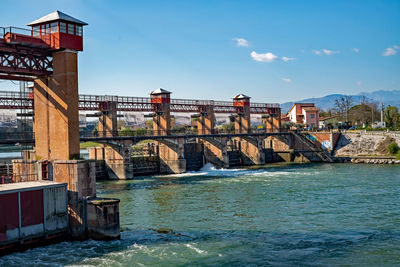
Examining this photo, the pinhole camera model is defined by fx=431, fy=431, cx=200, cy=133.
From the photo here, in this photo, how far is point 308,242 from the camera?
25188 millimetres

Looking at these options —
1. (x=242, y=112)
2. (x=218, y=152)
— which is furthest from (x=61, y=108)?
(x=242, y=112)

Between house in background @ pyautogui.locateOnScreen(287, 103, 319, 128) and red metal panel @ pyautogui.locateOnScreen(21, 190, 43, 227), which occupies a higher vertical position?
house in background @ pyautogui.locateOnScreen(287, 103, 319, 128)

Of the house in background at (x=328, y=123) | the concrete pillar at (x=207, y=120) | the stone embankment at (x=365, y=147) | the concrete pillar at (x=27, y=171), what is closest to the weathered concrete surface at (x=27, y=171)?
the concrete pillar at (x=27, y=171)

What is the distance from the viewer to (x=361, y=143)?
269 feet

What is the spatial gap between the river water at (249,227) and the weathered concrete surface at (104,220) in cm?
51

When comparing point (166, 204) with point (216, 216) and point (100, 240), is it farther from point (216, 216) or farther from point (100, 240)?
point (100, 240)

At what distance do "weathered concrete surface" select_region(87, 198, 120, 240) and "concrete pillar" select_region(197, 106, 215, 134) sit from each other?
52692mm

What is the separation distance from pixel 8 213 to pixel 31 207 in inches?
54.6

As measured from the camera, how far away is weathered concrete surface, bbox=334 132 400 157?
79.6m

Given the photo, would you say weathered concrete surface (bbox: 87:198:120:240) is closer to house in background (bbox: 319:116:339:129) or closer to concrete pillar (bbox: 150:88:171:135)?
concrete pillar (bbox: 150:88:171:135)

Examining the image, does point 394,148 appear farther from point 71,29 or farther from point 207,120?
point 71,29

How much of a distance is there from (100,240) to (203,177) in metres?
36.1

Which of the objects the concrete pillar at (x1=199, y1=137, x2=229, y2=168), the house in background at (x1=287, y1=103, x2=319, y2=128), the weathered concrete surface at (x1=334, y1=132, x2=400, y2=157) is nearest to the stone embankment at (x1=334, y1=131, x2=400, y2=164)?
the weathered concrete surface at (x1=334, y1=132, x2=400, y2=157)

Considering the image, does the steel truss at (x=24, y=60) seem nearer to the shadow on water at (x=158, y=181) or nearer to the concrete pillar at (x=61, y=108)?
the concrete pillar at (x=61, y=108)
